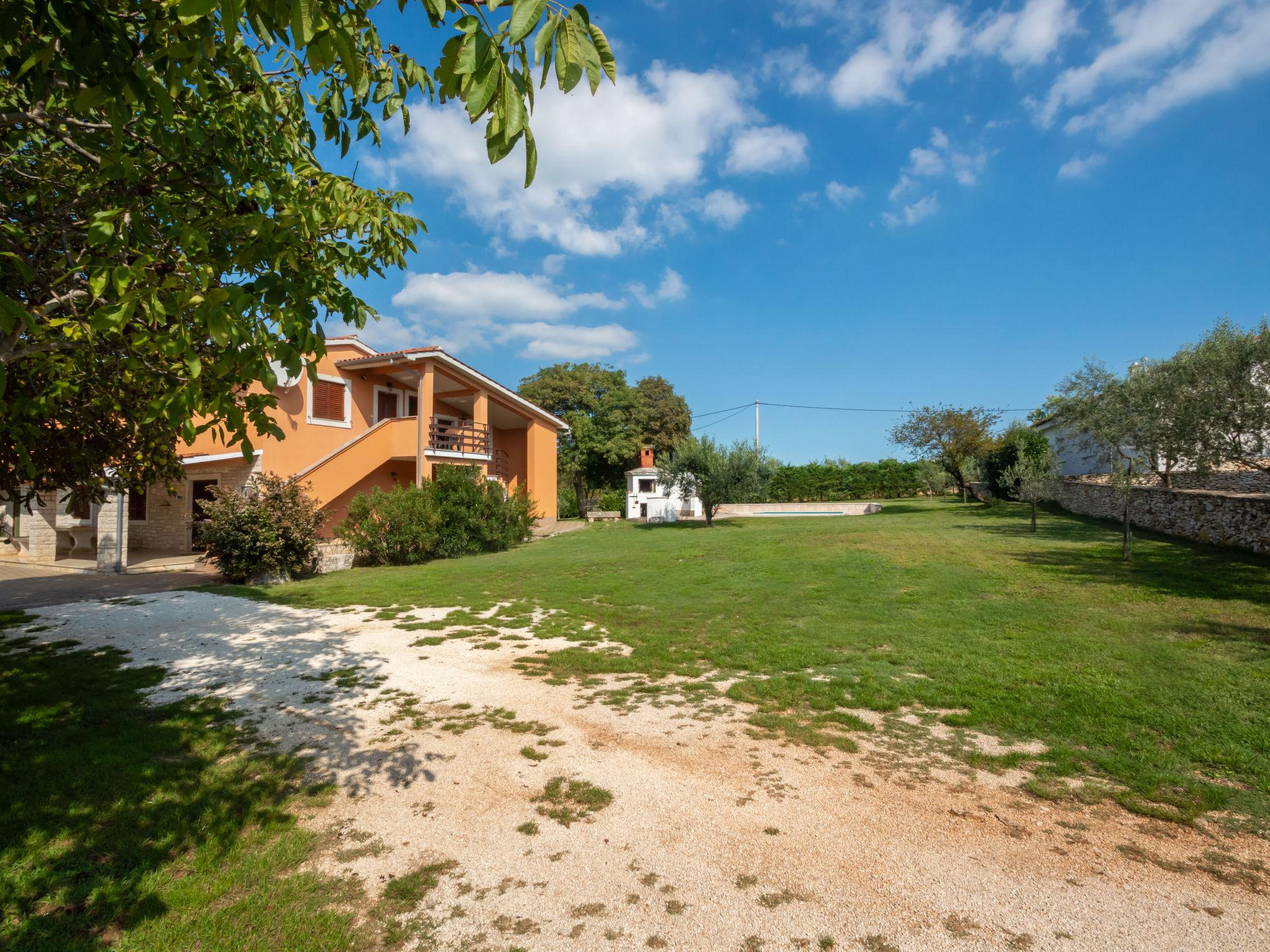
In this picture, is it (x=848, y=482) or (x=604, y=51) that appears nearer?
(x=604, y=51)

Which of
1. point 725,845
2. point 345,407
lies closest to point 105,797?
point 725,845

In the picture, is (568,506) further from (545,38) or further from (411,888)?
(545,38)

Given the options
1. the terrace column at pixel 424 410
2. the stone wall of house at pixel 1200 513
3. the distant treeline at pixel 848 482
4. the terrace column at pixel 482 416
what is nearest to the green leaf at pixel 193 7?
the stone wall of house at pixel 1200 513

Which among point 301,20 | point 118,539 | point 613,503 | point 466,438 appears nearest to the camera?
point 301,20

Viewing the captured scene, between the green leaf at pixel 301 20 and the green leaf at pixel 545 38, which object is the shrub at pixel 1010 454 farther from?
the green leaf at pixel 301 20

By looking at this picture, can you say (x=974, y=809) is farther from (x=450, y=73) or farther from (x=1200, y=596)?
(x=1200, y=596)

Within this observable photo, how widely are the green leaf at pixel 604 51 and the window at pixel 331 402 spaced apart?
19.6 metres

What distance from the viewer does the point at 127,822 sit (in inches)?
137

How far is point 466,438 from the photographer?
2262 cm

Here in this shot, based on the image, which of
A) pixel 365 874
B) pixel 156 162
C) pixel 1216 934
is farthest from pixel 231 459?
A: pixel 1216 934

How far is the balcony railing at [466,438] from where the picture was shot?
21.7m

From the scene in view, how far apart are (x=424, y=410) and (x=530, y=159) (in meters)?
19.2

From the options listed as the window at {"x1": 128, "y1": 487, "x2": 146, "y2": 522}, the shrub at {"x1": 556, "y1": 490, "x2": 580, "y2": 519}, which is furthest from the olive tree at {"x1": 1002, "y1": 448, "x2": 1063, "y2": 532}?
the window at {"x1": 128, "y1": 487, "x2": 146, "y2": 522}

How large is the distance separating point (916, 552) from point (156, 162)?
15.7m
